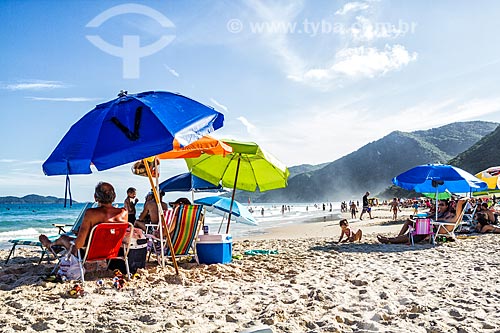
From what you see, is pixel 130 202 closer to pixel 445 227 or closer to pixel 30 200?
pixel 445 227

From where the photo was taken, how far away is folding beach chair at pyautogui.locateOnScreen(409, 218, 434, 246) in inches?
329

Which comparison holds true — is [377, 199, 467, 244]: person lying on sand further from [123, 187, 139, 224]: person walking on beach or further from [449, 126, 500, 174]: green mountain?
[449, 126, 500, 174]: green mountain

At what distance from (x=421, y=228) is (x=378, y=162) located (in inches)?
4565

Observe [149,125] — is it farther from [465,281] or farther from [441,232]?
[441,232]

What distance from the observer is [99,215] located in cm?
433

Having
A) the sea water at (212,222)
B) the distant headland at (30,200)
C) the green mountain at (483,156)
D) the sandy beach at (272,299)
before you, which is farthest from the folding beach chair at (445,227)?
the distant headland at (30,200)

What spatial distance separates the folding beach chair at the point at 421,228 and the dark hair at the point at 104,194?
620 cm

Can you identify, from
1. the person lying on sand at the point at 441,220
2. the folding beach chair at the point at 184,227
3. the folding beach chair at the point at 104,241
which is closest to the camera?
the folding beach chair at the point at 104,241

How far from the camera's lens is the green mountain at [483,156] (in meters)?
62.9

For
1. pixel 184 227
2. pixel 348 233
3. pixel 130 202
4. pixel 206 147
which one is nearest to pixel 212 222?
pixel 348 233

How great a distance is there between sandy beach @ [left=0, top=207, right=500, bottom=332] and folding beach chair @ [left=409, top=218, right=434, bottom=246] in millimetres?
2528

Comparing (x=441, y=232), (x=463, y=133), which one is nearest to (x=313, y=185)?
(x=463, y=133)

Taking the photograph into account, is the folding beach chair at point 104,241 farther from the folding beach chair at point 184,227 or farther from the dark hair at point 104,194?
the folding beach chair at point 184,227

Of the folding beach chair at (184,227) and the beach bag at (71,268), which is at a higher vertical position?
the folding beach chair at (184,227)
